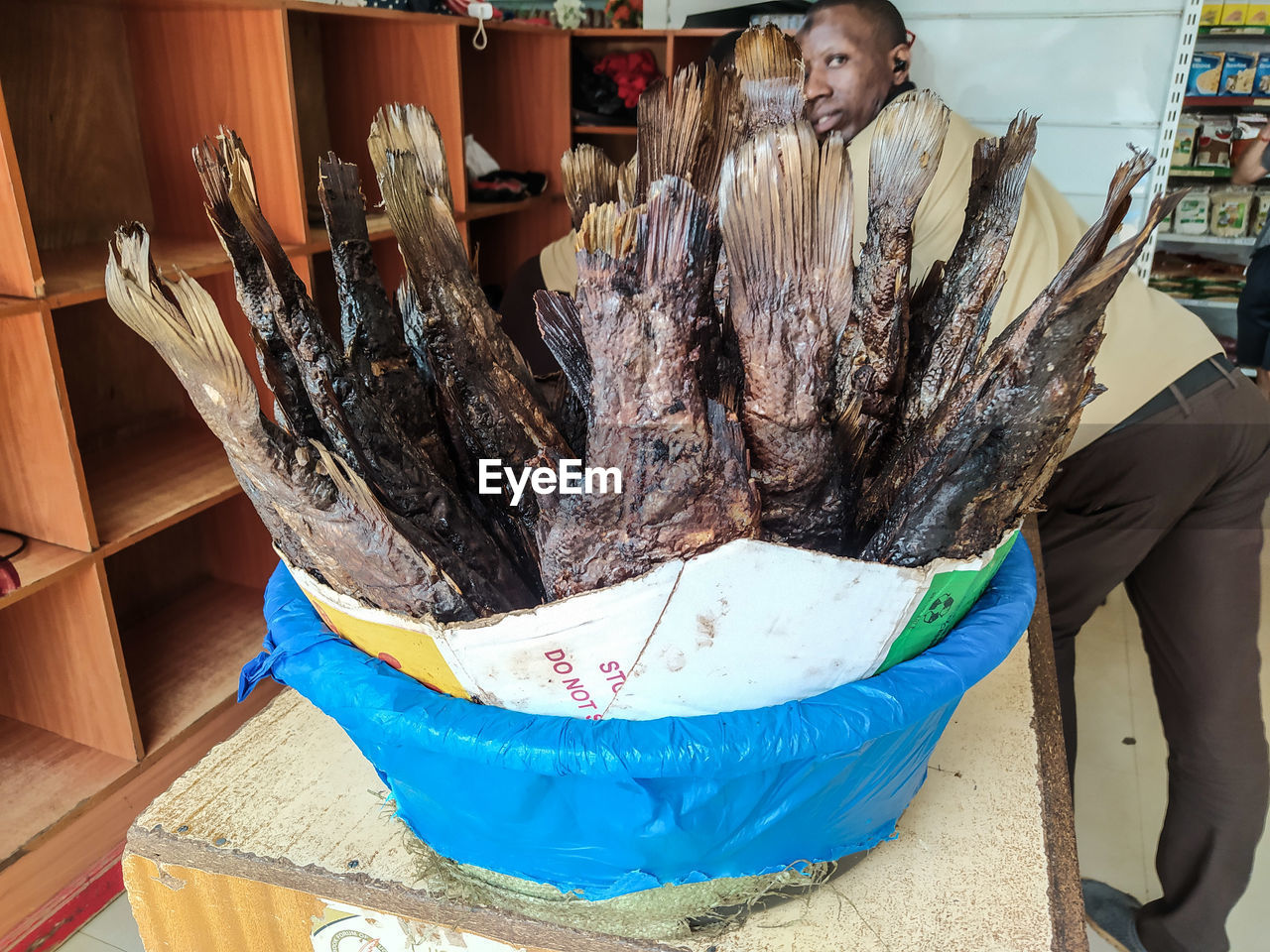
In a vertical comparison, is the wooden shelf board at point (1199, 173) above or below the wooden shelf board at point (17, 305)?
above

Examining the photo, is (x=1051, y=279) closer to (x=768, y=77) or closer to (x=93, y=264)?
(x=768, y=77)

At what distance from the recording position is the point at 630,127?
2.30 meters

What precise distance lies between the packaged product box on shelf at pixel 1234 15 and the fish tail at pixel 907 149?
0.44 metres

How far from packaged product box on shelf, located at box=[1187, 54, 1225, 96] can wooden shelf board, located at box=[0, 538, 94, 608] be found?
1.32 meters

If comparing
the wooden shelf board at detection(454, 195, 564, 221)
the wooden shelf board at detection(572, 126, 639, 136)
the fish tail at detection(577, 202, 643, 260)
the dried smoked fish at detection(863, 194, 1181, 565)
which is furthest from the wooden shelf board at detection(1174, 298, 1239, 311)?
the wooden shelf board at detection(572, 126, 639, 136)

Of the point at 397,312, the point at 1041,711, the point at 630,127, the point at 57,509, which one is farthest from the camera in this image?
the point at 630,127

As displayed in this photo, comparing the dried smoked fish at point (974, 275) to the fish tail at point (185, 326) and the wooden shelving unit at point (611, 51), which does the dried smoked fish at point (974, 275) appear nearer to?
the fish tail at point (185, 326)

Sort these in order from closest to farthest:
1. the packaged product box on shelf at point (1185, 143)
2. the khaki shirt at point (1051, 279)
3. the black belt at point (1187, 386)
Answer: the khaki shirt at point (1051, 279) < the packaged product box on shelf at point (1185, 143) < the black belt at point (1187, 386)

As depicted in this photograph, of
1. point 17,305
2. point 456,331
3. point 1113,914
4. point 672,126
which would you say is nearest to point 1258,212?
point 672,126

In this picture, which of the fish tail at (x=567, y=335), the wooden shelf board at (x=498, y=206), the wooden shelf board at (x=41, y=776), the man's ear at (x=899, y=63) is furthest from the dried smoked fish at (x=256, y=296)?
the wooden shelf board at (x=498, y=206)

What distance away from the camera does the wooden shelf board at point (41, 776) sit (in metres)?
1.15

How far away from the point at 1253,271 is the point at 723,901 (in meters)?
0.64

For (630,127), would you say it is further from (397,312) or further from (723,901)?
(723,901)

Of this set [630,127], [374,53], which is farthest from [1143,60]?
[630,127]
